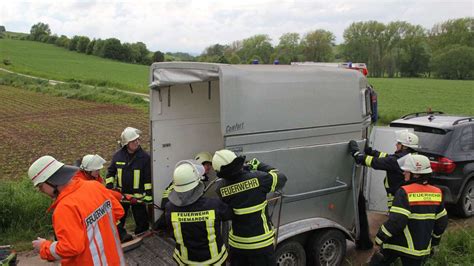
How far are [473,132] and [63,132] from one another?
1469 cm

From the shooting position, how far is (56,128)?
16969 millimetres

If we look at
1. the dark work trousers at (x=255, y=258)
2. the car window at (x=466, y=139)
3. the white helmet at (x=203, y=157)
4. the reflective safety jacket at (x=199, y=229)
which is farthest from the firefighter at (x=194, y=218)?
the car window at (x=466, y=139)

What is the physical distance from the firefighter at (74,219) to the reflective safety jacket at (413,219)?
276 centimetres

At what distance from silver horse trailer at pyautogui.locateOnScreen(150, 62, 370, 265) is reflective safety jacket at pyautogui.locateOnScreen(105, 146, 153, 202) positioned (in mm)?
209

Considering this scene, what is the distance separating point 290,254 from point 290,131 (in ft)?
4.85

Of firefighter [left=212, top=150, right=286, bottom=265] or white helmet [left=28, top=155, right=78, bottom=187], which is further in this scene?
firefighter [left=212, top=150, right=286, bottom=265]

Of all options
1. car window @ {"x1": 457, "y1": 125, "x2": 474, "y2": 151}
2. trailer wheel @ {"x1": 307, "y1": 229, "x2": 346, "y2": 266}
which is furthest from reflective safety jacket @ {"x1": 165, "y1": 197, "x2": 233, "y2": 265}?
car window @ {"x1": 457, "y1": 125, "x2": 474, "y2": 151}

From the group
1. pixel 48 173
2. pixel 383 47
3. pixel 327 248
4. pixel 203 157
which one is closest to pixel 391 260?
pixel 327 248

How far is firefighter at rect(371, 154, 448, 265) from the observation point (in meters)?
3.98

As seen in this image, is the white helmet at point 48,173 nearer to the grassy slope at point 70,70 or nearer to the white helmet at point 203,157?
the white helmet at point 203,157

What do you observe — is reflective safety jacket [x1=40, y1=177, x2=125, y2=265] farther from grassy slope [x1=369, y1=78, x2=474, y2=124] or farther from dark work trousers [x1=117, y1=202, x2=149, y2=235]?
grassy slope [x1=369, y1=78, x2=474, y2=124]

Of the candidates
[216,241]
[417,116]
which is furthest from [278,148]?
[417,116]

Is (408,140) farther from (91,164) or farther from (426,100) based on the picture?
(426,100)

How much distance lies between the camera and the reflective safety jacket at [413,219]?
3.97 m
